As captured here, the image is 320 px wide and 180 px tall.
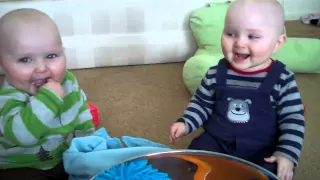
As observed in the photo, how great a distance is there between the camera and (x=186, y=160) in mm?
802

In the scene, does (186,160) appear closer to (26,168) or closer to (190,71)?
(26,168)

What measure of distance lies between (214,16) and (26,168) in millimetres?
891

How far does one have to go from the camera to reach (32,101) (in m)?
0.88

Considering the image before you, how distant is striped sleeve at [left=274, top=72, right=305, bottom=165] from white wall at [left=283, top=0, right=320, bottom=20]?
125cm

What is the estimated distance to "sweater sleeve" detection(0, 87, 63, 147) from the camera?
2.87 feet

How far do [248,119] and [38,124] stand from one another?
0.43 meters

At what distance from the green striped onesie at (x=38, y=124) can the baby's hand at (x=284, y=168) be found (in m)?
0.42

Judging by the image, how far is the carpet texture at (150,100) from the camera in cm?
128

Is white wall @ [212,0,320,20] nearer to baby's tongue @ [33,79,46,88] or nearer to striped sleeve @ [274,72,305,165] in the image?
striped sleeve @ [274,72,305,165]

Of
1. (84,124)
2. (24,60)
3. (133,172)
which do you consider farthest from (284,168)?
(24,60)

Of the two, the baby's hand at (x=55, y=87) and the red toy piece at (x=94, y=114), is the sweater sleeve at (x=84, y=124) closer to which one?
the baby's hand at (x=55, y=87)

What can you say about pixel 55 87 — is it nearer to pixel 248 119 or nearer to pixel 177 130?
pixel 177 130

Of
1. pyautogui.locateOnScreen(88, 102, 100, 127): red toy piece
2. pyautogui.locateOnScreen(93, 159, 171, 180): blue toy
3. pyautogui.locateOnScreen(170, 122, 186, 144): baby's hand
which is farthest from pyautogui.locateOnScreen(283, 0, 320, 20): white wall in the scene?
pyautogui.locateOnScreen(93, 159, 171, 180): blue toy

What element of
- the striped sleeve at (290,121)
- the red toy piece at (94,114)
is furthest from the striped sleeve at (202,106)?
the red toy piece at (94,114)
